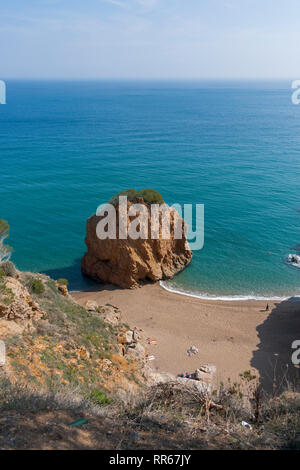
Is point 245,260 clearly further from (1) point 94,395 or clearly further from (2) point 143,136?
(2) point 143,136

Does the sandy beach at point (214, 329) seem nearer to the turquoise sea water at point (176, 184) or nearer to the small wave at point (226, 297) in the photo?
the small wave at point (226, 297)

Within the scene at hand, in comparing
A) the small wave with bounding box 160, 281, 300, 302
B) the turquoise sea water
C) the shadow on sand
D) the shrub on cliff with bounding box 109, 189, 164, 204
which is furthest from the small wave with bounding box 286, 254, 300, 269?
the shrub on cliff with bounding box 109, 189, 164, 204

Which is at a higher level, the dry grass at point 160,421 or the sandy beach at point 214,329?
the dry grass at point 160,421

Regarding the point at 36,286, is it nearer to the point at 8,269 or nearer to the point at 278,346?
the point at 8,269

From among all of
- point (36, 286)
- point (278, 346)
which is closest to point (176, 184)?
point (278, 346)

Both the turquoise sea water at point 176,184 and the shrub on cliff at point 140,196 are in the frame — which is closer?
the shrub on cliff at point 140,196

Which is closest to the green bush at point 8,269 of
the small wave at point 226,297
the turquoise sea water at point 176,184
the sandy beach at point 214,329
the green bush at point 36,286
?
the green bush at point 36,286

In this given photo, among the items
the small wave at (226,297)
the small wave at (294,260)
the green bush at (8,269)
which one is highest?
the green bush at (8,269)
